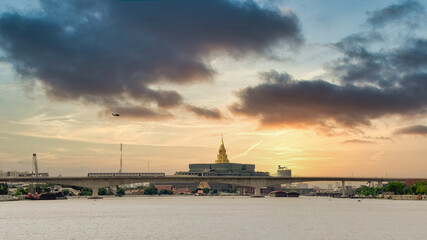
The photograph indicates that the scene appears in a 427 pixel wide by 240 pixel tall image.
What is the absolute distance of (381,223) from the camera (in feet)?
309

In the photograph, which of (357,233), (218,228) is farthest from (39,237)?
(357,233)

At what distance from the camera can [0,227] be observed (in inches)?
3337

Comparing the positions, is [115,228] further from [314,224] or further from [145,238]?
[314,224]

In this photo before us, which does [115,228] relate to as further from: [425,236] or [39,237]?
[425,236]

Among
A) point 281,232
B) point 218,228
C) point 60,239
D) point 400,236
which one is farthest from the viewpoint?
point 218,228

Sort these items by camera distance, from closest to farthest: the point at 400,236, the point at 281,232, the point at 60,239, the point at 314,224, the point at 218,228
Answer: the point at 60,239, the point at 400,236, the point at 281,232, the point at 218,228, the point at 314,224

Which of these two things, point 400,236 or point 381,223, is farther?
point 381,223

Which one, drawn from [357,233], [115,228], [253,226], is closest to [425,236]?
[357,233]

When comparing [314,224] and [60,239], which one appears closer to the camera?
[60,239]

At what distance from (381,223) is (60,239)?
184 feet

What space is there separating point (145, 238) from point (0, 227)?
3010 centimetres

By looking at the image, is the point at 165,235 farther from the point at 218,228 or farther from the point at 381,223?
the point at 381,223

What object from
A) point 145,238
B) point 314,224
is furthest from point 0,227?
point 314,224

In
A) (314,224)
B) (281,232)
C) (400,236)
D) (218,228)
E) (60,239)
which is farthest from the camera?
(314,224)
